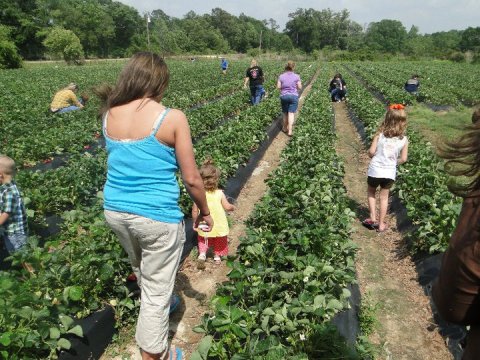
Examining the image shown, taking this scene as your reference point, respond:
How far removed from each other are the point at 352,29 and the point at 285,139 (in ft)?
383

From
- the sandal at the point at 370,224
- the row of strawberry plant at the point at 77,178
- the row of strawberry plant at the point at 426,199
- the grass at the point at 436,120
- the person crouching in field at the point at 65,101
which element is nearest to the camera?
the row of strawberry plant at the point at 426,199

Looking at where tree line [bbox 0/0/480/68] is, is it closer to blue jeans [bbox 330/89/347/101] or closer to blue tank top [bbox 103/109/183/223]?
blue jeans [bbox 330/89/347/101]

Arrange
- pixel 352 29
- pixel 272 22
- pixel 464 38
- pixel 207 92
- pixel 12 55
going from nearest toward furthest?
1. pixel 207 92
2. pixel 12 55
3. pixel 464 38
4. pixel 352 29
5. pixel 272 22

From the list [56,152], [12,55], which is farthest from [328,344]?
[12,55]

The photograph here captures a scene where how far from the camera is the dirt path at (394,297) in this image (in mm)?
3543

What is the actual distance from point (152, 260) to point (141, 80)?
3.90 ft

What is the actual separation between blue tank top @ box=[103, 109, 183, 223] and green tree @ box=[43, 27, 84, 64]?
60.2 meters

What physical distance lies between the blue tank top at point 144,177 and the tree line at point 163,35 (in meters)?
42.4

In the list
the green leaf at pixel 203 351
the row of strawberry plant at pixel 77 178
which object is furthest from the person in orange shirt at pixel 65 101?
the green leaf at pixel 203 351

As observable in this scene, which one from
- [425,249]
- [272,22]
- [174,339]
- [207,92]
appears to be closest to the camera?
[174,339]

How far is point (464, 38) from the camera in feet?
306

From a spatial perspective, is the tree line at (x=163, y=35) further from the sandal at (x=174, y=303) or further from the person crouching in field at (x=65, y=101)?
the sandal at (x=174, y=303)

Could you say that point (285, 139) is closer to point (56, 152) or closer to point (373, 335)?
point (56, 152)

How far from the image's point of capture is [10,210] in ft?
12.6
